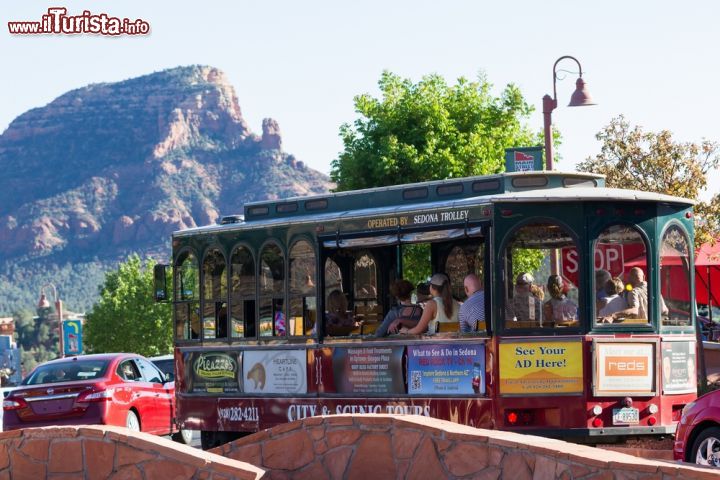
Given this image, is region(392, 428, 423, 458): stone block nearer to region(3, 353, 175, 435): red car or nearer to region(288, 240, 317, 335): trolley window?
region(288, 240, 317, 335): trolley window

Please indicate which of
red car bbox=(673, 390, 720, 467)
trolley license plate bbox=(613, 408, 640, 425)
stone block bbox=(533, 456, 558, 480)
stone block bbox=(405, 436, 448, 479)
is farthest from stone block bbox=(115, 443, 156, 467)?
trolley license plate bbox=(613, 408, 640, 425)

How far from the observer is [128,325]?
82438 millimetres

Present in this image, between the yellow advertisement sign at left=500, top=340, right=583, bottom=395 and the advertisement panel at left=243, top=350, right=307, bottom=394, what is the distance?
298 cm

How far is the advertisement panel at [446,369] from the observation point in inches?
520

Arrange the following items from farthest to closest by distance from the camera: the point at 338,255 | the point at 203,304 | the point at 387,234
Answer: the point at 203,304 → the point at 338,255 → the point at 387,234

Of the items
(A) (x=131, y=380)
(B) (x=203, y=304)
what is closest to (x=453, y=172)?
(A) (x=131, y=380)

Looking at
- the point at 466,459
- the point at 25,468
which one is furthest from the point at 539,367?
the point at 25,468

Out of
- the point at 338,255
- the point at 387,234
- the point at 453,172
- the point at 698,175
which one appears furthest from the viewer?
the point at 453,172

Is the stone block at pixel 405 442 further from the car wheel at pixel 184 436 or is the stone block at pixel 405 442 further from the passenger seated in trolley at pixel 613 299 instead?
the car wheel at pixel 184 436

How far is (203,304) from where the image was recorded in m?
16.9

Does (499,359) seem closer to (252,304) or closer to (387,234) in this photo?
(387,234)

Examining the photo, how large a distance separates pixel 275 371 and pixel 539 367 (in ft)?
12.5

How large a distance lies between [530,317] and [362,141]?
771 inches

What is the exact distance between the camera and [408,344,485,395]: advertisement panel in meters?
13.2
